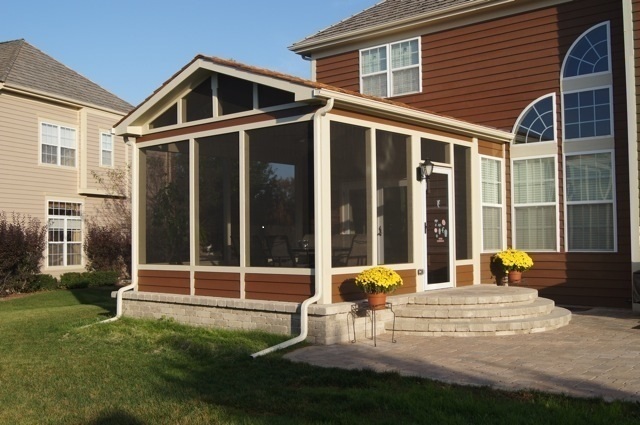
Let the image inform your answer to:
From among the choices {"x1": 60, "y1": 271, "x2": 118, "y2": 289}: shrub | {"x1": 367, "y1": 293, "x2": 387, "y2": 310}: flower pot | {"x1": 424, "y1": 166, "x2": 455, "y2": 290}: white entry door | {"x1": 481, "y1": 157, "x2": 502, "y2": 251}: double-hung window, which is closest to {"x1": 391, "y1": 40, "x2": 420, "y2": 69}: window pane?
{"x1": 481, "y1": 157, "x2": 502, "y2": 251}: double-hung window

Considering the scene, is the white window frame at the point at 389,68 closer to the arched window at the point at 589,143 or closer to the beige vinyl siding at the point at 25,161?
the arched window at the point at 589,143

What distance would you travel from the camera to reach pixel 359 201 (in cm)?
936

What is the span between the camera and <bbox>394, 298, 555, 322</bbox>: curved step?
9141 mm

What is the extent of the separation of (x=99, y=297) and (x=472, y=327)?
36.2ft

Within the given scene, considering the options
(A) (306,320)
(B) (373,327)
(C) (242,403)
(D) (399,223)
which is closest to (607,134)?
(D) (399,223)

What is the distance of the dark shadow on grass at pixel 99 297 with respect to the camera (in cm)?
1366

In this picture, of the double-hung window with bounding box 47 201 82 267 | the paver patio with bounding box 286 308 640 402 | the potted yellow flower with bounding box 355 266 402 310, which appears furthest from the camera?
the double-hung window with bounding box 47 201 82 267

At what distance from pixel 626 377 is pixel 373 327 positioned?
10.9 feet

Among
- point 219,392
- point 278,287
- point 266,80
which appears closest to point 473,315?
point 278,287

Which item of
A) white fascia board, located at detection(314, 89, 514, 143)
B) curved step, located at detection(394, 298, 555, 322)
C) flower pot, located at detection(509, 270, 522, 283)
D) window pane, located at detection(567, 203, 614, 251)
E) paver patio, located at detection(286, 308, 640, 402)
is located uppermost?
white fascia board, located at detection(314, 89, 514, 143)

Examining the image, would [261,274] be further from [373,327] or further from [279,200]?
[373,327]

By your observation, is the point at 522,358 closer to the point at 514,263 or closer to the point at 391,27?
the point at 514,263

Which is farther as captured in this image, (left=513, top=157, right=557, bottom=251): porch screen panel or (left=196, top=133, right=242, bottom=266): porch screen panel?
(left=513, top=157, right=557, bottom=251): porch screen panel

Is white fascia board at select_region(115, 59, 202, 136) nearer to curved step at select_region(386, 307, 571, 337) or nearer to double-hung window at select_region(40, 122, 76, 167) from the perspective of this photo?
curved step at select_region(386, 307, 571, 337)
